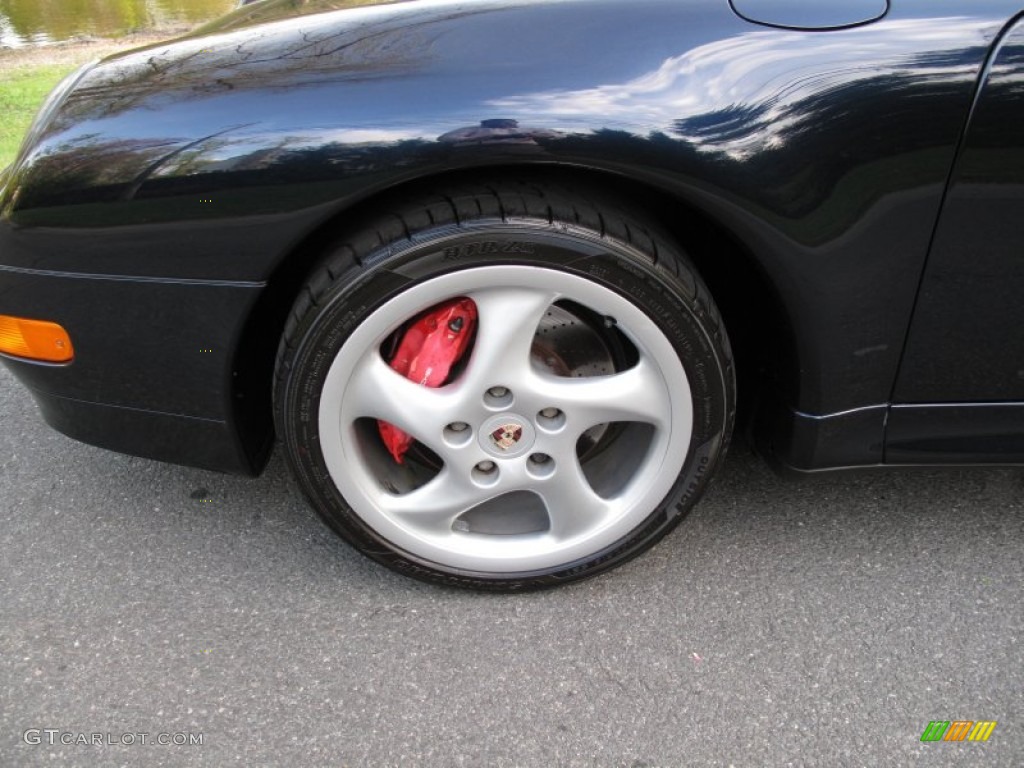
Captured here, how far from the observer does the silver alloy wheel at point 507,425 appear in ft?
5.06

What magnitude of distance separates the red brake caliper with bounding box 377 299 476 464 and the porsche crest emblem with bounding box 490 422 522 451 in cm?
15

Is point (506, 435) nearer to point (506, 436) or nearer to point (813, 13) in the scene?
point (506, 436)

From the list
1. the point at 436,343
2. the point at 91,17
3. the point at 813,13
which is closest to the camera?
the point at 813,13

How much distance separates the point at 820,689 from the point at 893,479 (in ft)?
2.42

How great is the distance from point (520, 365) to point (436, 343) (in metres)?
0.18

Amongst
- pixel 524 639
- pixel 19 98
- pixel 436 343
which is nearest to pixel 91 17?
pixel 19 98

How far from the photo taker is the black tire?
4.85ft

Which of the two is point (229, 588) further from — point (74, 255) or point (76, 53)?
point (76, 53)

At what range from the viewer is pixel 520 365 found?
161 cm

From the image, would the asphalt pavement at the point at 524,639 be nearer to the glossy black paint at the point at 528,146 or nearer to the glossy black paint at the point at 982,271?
the glossy black paint at the point at 982,271

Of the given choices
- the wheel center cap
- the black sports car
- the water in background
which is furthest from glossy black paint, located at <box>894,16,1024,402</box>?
the water in background

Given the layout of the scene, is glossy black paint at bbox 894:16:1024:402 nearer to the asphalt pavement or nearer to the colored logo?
the asphalt pavement

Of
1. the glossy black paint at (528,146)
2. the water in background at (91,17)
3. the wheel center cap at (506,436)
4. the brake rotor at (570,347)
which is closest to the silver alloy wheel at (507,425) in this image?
the wheel center cap at (506,436)

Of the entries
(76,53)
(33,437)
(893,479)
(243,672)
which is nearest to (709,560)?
(893,479)
